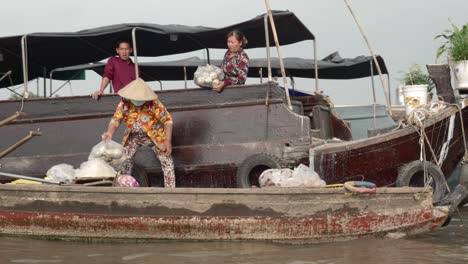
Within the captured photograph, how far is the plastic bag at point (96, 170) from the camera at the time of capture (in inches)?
253

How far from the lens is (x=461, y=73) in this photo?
827cm

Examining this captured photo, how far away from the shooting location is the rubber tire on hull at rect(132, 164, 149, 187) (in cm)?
745

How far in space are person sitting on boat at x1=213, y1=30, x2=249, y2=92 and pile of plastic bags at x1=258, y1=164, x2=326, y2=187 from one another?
1.55 meters

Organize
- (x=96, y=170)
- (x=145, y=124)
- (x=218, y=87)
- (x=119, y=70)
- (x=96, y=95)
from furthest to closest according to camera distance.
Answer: (x=119, y=70) < (x=96, y=95) < (x=218, y=87) < (x=145, y=124) < (x=96, y=170)

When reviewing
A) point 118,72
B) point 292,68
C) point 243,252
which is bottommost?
point 243,252

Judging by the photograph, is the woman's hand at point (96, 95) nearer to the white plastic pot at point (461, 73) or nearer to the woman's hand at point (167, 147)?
the woman's hand at point (167, 147)

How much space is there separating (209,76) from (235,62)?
0.34m

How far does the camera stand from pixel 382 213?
5773 mm

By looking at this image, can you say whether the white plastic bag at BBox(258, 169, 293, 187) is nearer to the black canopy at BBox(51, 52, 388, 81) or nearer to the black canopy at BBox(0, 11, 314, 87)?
the black canopy at BBox(0, 11, 314, 87)

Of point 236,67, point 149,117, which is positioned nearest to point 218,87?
point 236,67

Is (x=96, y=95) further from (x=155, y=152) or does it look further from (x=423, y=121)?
(x=423, y=121)

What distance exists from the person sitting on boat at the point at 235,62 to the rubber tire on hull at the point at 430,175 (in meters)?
2.07

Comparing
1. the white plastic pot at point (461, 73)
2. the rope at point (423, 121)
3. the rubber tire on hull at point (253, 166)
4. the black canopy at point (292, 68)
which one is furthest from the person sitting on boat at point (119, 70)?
the black canopy at point (292, 68)

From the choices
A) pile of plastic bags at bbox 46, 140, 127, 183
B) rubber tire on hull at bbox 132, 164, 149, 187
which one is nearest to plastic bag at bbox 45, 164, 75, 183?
pile of plastic bags at bbox 46, 140, 127, 183
